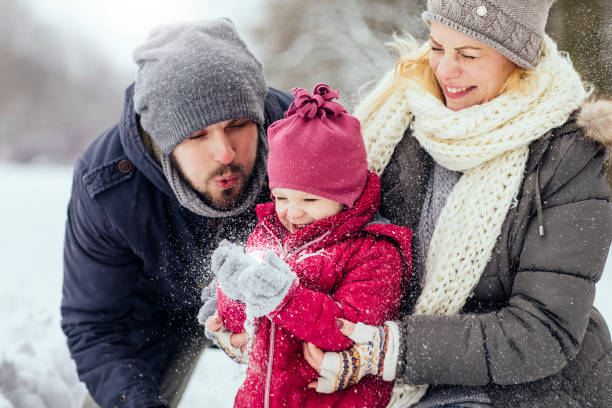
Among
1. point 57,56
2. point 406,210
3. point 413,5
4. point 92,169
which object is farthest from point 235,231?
point 57,56

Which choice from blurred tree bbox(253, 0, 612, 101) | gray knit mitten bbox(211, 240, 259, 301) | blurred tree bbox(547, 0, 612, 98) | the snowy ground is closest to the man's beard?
gray knit mitten bbox(211, 240, 259, 301)

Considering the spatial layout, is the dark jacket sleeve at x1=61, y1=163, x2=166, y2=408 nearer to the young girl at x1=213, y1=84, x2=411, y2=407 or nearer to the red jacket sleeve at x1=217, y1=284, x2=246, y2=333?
the red jacket sleeve at x1=217, y1=284, x2=246, y2=333

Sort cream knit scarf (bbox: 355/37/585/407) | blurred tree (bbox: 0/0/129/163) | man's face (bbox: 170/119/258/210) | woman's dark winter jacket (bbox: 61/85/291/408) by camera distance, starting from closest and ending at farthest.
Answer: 1. cream knit scarf (bbox: 355/37/585/407)
2. man's face (bbox: 170/119/258/210)
3. woman's dark winter jacket (bbox: 61/85/291/408)
4. blurred tree (bbox: 0/0/129/163)

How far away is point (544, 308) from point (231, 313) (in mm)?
827

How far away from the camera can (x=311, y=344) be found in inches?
52.6

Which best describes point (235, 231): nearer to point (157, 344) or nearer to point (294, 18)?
point (157, 344)

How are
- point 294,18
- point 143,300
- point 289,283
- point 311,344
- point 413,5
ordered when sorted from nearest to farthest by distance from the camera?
point 289,283 → point 311,344 → point 143,300 → point 413,5 → point 294,18

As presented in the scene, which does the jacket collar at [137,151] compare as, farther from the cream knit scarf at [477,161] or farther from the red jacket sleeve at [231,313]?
the cream knit scarf at [477,161]

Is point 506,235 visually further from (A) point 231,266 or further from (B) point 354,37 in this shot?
(B) point 354,37

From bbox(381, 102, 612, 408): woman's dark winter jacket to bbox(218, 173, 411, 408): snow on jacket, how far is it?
0.49 ft

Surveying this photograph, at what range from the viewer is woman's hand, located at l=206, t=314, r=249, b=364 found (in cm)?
152

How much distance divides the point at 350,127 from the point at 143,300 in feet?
4.36

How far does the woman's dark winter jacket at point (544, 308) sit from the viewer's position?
1.34m

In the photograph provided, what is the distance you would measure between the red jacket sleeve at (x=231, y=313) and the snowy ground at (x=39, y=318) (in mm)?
603
